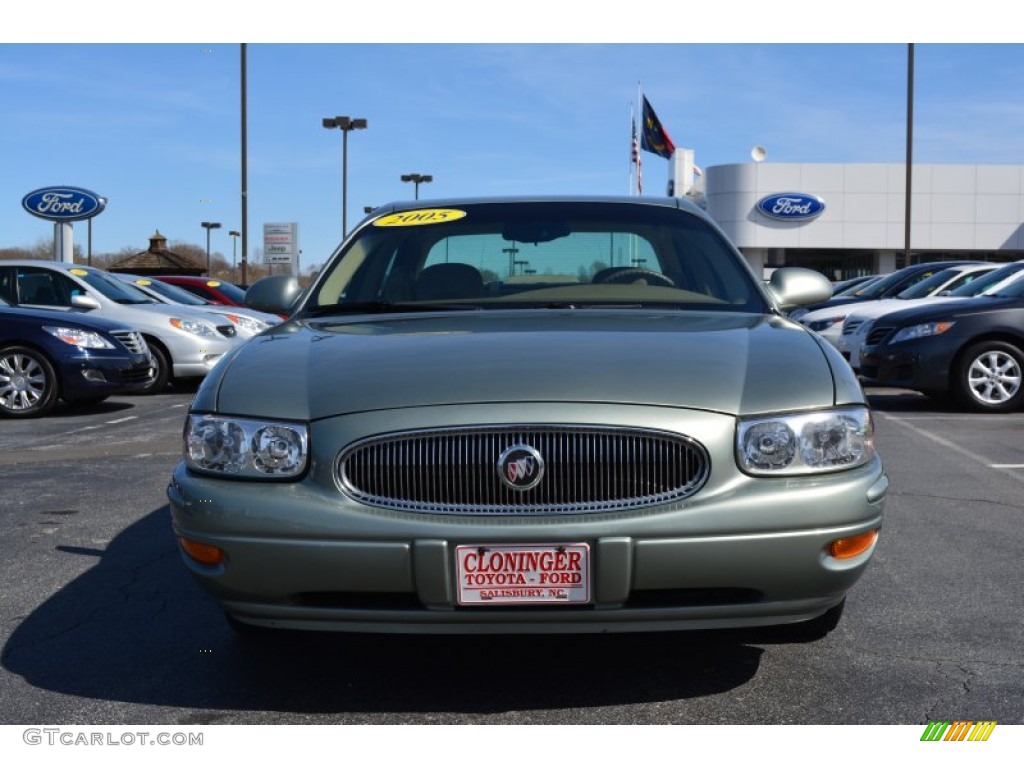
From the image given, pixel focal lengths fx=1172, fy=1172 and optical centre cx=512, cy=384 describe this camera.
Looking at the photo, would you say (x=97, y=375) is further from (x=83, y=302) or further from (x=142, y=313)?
(x=142, y=313)

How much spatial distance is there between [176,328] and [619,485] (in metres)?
10.7

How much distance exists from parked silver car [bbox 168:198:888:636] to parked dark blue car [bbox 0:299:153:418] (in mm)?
7848

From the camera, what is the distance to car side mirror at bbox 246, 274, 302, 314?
15.0ft

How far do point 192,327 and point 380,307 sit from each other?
920 centimetres

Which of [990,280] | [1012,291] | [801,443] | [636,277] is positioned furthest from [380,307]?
[990,280]

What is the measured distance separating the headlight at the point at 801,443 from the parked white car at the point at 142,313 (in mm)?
10476

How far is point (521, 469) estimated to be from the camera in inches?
111

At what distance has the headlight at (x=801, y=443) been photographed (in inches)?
113

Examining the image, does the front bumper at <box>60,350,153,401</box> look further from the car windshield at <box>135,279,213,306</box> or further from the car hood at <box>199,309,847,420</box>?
the car hood at <box>199,309,847,420</box>

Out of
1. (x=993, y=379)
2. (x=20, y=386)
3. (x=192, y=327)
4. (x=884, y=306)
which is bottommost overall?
(x=20, y=386)

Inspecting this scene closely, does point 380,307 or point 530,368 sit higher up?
point 380,307

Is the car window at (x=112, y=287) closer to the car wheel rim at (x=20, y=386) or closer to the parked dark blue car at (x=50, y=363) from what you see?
the parked dark blue car at (x=50, y=363)

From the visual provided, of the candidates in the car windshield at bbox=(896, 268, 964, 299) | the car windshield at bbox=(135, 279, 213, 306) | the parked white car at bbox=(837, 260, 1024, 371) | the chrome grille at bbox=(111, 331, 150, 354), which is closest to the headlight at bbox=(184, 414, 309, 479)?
the chrome grille at bbox=(111, 331, 150, 354)

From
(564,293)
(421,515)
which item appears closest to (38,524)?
(564,293)
